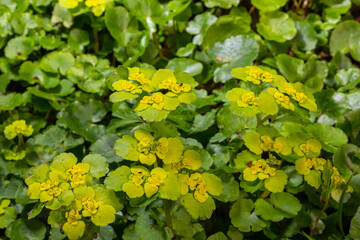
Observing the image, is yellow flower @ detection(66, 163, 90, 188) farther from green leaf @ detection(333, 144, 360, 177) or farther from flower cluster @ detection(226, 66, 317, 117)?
green leaf @ detection(333, 144, 360, 177)

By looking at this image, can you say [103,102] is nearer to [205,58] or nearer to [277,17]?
[205,58]

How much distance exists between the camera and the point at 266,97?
95 cm

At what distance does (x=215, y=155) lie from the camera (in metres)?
1.23

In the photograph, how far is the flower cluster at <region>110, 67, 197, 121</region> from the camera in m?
0.91

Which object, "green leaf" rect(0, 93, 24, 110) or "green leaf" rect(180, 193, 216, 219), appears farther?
"green leaf" rect(0, 93, 24, 110)

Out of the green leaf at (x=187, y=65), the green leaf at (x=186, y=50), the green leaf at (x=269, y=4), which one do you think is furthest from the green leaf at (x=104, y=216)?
the green leaf at (x=269, y=4)

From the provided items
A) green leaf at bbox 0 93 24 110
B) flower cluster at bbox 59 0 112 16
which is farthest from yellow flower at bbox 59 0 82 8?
green leaf at bbox 0 93 24 110

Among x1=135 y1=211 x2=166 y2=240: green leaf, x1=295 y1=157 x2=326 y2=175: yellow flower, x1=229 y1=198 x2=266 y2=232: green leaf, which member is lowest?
x1=229 y1=198 x2=266 y2=232: green leaf

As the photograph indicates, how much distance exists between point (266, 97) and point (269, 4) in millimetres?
917

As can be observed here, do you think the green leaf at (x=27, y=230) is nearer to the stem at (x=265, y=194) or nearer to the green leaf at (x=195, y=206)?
the green leaf at (x=195, y=206)

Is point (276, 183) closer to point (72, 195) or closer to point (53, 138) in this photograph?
point (72, 195)

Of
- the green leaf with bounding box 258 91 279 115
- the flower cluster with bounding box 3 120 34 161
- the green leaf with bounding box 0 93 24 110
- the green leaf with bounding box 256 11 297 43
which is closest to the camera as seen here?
the green leaf with bounding box 258 91 279 115

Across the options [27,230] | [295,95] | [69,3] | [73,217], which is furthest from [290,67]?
[27,230]

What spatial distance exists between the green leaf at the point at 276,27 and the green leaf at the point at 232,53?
5.9 inches
